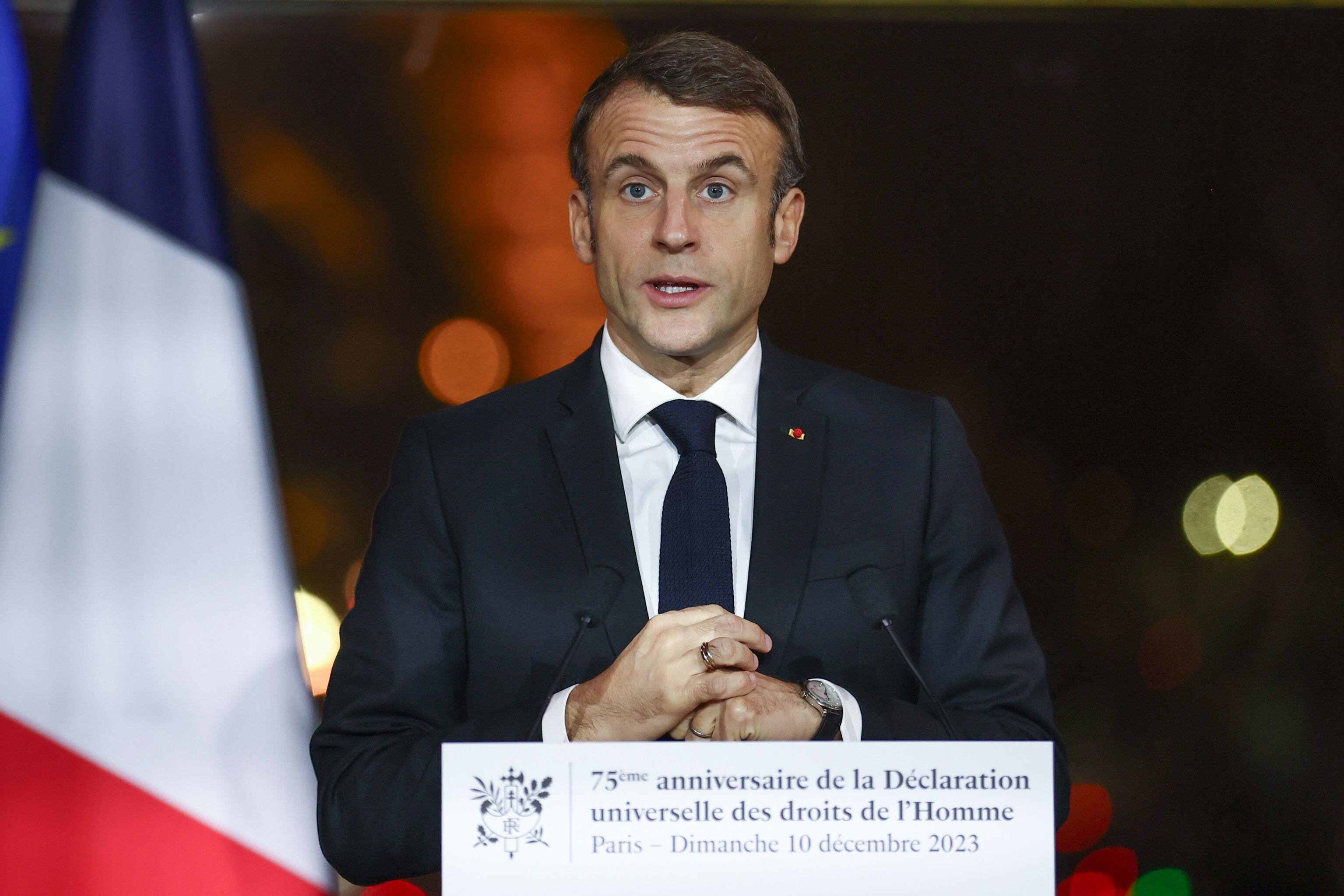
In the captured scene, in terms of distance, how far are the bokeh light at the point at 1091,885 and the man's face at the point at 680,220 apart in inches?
61.6

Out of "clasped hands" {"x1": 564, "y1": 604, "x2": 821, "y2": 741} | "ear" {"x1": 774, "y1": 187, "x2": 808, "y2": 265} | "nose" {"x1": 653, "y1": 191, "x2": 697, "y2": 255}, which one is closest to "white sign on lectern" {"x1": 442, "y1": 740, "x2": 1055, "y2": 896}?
"clasped hands" {"x1": 564, "y1": 604, "x2": 821, "y2": 741}

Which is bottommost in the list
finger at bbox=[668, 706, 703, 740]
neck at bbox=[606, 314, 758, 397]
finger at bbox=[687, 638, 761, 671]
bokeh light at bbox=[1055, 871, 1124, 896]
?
bokeh light at bbox=[1055, 871, 1124, 896]

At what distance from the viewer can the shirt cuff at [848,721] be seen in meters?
1.49

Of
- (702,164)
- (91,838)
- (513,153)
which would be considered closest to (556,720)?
(702,164)

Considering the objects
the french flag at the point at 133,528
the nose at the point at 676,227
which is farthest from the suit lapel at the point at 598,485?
the french flag at the point at 133,528

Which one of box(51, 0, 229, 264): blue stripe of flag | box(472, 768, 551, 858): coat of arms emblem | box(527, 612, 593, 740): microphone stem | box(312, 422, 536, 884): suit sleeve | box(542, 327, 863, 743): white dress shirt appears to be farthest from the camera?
box(51, 0, 229, 264): blue stripe of flag

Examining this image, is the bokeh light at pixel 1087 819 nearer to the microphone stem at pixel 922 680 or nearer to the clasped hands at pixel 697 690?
the microphone stem at pixel 922 680

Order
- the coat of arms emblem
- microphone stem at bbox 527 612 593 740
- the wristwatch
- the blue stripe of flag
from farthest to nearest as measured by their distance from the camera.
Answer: the blue stripe of flag
the wristwatch
microphone stem at bbox 527 612 593 740
the coat of arms emblem

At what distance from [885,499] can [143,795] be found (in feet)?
5.19

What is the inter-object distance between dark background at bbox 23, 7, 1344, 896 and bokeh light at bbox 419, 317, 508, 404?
1.6 inches

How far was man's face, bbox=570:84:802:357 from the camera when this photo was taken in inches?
70.8

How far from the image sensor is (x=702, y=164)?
1.81m

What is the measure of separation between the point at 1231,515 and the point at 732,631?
1.67m

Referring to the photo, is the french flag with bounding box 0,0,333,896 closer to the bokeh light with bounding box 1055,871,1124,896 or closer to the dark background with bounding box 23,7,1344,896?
the dark background with bounding box 23,7,1344,896
